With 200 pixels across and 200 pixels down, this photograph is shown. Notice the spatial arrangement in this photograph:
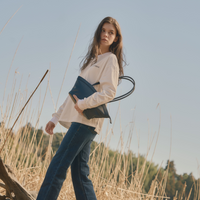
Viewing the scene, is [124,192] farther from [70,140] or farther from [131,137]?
[70,140]

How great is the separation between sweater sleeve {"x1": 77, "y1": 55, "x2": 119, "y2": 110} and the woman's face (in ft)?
0.46

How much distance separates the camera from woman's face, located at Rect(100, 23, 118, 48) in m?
1.13

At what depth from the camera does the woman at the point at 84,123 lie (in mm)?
923

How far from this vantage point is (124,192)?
176 centimetres

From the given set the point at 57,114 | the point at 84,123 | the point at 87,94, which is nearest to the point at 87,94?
the point at 87,94

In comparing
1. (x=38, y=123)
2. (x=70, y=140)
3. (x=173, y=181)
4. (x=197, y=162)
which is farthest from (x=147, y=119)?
(x=173, y=181)

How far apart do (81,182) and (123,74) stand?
59cm

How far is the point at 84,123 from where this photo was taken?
3.13 ft

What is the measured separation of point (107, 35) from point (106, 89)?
34cm

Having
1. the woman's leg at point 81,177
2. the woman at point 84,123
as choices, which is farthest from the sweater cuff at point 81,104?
the woman's leg at point 81,177

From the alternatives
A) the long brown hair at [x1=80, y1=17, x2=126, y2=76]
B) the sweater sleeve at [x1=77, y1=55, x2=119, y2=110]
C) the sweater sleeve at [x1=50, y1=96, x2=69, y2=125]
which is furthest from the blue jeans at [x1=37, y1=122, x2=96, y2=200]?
the long brown hair at [x1=80, y1=17, x2=126, y2=76]

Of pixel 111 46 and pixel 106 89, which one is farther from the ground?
pixel 111 46

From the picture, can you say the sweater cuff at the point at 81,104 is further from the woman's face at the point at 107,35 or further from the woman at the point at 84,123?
the woman's face at the point at 107,35

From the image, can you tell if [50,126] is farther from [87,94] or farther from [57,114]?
[87,94]
